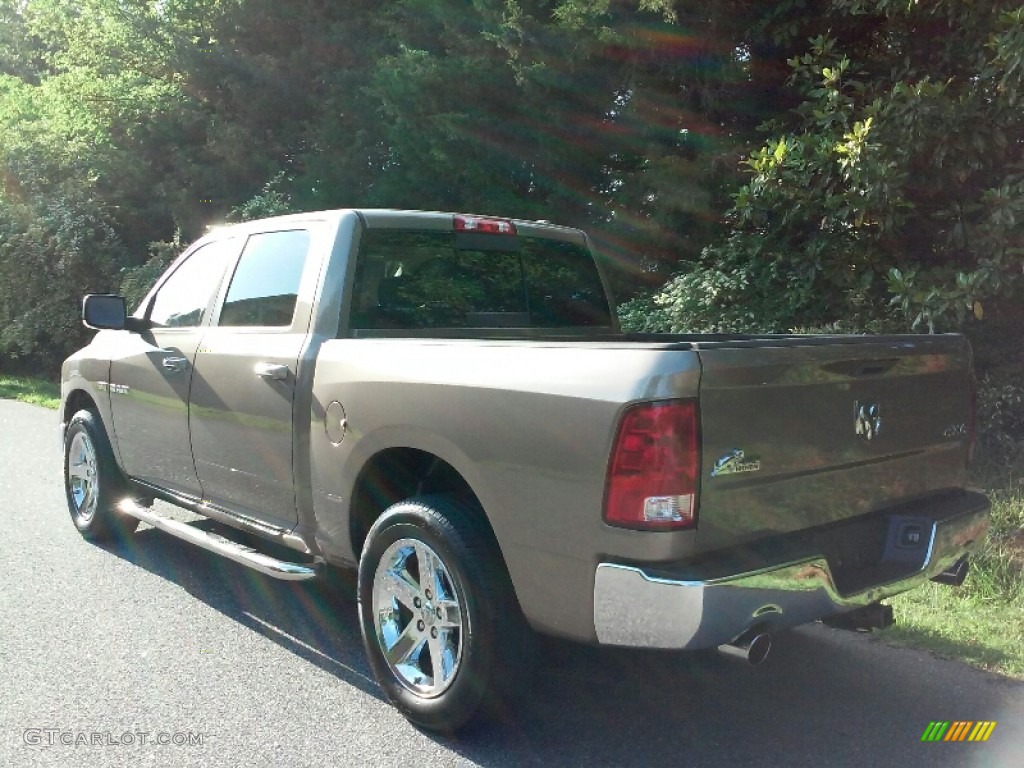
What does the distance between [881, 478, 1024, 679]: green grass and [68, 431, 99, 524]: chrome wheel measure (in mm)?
4672

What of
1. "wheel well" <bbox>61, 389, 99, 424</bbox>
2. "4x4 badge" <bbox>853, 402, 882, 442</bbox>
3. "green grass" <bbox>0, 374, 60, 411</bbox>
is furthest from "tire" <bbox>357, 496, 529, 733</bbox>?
"green grass" <bbox>0, 374, 60, 411</bbox>

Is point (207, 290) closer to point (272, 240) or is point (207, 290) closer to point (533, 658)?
point (272, 240)

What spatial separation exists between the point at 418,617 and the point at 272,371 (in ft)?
4.32

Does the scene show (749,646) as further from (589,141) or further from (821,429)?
(589,141)

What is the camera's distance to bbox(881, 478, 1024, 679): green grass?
4.32 metres

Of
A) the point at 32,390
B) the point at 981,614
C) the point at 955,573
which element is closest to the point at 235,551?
the point at 955,573

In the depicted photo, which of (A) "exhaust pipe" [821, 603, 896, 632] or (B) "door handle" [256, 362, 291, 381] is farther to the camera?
(B) "door handle" [256, 362, 291, 381]

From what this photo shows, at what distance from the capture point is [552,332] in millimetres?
4980

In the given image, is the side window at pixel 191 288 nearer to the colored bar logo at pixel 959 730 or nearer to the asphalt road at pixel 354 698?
the asphalt road at pixel 354 698

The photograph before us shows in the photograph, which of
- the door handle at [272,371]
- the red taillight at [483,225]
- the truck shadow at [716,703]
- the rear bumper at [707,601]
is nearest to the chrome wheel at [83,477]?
the truck shadow at [716,703]

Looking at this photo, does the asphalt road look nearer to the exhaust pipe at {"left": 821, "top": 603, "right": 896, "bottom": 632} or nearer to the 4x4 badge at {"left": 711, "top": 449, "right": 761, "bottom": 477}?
the exhaust pipe at {"left": 821, "top": 603, "right": 896, "bottom": 632}

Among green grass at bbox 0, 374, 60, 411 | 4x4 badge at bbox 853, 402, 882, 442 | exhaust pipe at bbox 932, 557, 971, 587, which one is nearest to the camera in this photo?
4x4 badge at bbox 853, 402, 882, 442

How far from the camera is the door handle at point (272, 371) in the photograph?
4.19 metres

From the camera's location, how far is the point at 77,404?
6406mm
